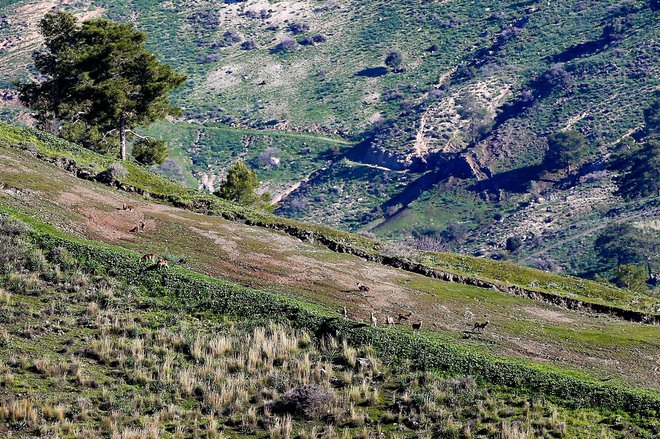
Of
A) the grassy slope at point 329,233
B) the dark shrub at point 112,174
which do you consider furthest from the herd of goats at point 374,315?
the dark shrub at point 112,174

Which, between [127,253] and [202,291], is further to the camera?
[127,253]

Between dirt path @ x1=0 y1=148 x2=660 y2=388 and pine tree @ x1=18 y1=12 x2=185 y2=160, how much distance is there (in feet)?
49.3

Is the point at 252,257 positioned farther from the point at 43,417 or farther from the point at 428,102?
the point at 428,102

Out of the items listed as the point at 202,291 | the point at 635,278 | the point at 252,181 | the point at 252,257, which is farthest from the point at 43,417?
the point at 635,278

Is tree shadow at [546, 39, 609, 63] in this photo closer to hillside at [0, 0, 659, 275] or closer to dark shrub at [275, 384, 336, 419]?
hillside at [0, 0, 659, 275]

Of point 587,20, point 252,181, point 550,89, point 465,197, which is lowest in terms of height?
point 465,197

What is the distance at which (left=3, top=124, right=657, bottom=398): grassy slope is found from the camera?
3403 cm

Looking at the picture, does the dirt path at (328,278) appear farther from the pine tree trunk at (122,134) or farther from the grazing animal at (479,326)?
the pine tree trunk at (122,134)

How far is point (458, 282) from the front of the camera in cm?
4375

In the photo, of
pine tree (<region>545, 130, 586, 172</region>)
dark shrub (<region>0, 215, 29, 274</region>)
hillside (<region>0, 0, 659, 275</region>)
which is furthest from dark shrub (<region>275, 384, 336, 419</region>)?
pine tree (<region>545, 130, 586, 172</region>)

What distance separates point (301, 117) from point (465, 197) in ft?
135

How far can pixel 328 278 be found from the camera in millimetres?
38938

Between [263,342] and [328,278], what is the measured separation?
28.3 feet

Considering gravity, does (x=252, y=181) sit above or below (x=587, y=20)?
below
